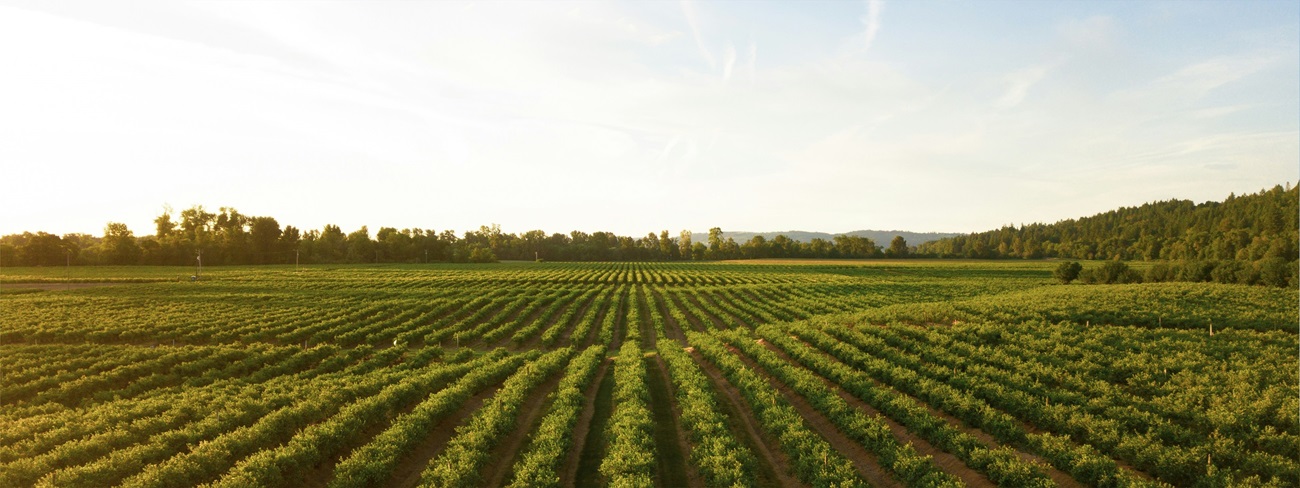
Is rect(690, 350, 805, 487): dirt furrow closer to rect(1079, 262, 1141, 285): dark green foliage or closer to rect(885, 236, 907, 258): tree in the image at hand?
rect(1079, 262, 1141, 285): dark green foliage

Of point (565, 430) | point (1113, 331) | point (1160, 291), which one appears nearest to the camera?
point (565, 430)

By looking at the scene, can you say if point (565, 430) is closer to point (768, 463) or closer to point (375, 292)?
point (768, 463)

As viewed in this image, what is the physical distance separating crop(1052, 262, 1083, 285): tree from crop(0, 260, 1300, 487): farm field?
35783mm

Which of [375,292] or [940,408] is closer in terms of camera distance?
[940,408]

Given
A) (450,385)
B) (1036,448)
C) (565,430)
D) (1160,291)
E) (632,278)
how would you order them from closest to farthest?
1. (1036,448)
2. (565,430)
3. (450,385)
4. (1160,291)
5. (632,278)

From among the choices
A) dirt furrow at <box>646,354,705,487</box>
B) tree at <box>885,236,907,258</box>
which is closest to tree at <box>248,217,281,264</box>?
dirt furrow at <box>646,354,705,487</box>

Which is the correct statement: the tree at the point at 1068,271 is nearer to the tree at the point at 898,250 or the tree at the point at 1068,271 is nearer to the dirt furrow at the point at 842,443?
the dirt furrow at the point at 842,443

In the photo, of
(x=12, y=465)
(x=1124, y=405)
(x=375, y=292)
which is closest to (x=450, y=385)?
(x=12, y=465)

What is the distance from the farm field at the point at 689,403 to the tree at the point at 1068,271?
35783 mm

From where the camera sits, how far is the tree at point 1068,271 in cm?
7400

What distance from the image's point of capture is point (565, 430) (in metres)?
16.9

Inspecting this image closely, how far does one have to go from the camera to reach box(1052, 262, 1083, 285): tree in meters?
74.0

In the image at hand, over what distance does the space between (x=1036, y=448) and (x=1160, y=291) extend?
1814 inches

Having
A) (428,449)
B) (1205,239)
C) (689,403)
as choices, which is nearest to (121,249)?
(428,449)
